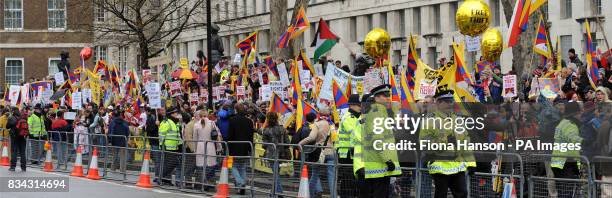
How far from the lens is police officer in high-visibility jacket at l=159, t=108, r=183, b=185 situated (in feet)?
81.1

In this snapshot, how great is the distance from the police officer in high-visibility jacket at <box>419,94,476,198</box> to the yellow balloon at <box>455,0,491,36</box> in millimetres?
6062

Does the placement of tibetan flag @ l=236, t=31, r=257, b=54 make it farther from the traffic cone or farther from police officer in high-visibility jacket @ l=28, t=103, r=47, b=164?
police officer in high-visibility jacket @ l=28, t=103, r=47, b=164

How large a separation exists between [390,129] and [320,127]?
223 inches

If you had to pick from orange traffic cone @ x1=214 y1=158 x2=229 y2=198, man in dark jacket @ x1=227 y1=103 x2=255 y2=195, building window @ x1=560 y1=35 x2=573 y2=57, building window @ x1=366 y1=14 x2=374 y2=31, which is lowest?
orange traffic cone @ x1=214 y1=158 x2=229 y2=198

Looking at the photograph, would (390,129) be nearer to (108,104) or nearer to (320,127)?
(320,127)

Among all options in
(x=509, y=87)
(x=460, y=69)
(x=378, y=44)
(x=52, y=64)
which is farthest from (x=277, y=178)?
(x=52, y=64)

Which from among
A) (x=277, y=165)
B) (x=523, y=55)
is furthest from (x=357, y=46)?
(x=277, y=165)

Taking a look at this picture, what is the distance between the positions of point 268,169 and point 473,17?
395 cm

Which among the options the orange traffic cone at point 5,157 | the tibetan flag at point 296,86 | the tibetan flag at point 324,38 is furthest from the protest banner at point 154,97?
the orange traffic cone at point 5,157

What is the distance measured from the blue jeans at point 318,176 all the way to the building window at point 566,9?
3145cm

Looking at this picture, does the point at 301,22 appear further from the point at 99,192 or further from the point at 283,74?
the point at 99,192

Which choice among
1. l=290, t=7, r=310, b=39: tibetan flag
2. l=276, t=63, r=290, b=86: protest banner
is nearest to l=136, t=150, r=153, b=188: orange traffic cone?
l=276, t=63, r=290, b=86: protest banner

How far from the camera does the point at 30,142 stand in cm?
3322

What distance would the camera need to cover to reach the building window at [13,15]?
255ft
